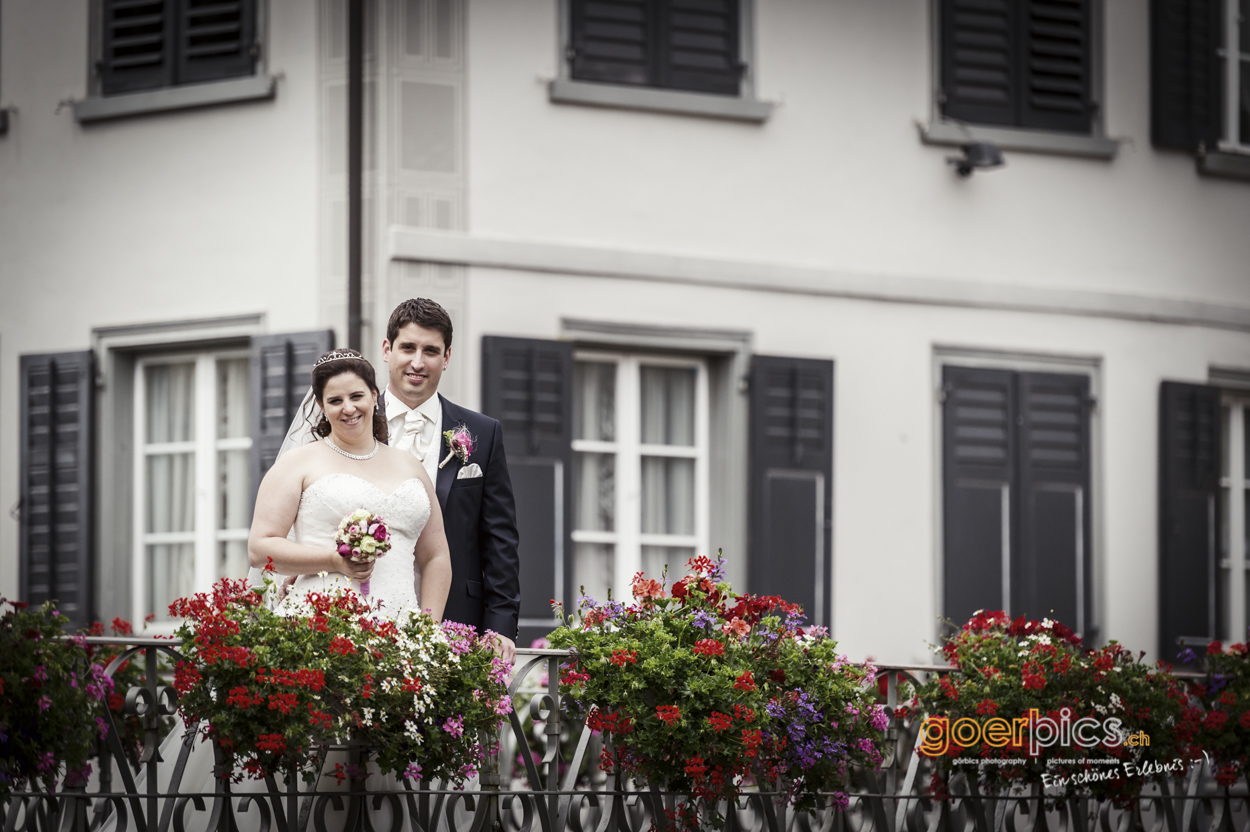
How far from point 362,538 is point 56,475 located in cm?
515

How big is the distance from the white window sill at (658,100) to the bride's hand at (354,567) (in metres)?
4.86

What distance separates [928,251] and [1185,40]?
241cm

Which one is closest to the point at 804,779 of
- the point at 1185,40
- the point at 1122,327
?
the point at 1122,327

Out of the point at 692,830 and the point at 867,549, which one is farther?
the point at 867,549

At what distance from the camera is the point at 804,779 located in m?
6.14

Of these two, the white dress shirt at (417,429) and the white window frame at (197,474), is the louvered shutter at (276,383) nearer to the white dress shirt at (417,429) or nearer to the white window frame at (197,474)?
the white window frame at (197,474)

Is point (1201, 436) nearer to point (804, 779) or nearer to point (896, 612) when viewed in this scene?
point (896, 612)

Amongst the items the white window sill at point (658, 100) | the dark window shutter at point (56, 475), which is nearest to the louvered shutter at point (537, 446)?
the white window sill at point (658, 100)

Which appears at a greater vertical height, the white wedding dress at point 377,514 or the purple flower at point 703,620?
the white wedding dress at point 377,514

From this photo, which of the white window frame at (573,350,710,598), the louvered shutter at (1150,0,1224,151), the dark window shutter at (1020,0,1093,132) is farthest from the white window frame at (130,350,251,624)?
the louvered shutter at (1150,0,1224,151)

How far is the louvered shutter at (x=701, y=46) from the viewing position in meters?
10.1

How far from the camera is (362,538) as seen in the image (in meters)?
5.28

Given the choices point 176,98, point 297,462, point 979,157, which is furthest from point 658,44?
point 297,462

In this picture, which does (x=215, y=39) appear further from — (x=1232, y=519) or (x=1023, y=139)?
(x=1232, y=519)
